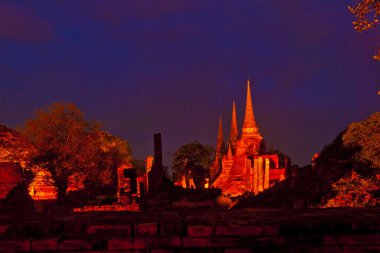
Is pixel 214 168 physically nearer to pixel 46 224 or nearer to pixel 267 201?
pixel 267 201

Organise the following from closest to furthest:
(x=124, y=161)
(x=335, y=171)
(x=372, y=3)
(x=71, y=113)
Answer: (x=372, y=3)
(x=335, y=171)
(x=71, y=113)
(x=124, y=161)

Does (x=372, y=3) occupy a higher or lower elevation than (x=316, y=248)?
higher

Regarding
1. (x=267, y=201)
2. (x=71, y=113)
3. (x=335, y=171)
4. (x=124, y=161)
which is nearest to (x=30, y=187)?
(x=71, y=113)

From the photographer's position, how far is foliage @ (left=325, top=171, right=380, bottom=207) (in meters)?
13.4

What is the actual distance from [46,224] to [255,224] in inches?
67.6

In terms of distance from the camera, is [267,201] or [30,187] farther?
[30,187]

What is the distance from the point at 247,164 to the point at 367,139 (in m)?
30.5

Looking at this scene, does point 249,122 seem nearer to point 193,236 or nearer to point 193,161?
point 193,161

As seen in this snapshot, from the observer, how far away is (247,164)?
45188 mm

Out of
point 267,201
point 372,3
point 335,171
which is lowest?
point 267,201

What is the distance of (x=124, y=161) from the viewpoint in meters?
40.0

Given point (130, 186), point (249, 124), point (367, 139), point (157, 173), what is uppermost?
point (249, 124)

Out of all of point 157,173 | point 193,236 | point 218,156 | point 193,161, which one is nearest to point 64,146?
point 157,173

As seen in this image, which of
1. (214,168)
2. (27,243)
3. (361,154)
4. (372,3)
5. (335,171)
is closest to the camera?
(27,243)
